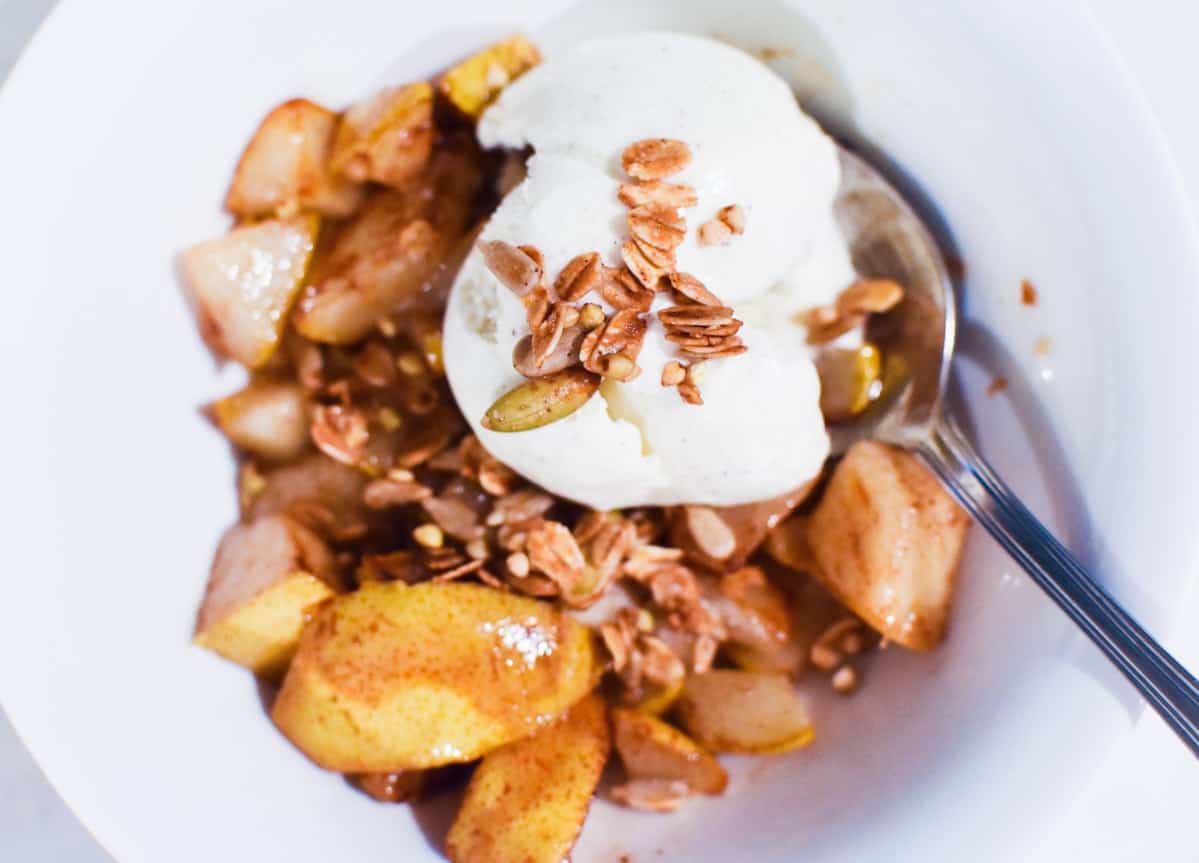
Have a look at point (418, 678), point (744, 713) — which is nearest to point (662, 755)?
point (744, 713)

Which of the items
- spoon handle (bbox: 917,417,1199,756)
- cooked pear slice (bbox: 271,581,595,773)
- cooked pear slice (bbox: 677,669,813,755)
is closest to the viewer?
spoon handle (bbox: 917,417,1199,756)

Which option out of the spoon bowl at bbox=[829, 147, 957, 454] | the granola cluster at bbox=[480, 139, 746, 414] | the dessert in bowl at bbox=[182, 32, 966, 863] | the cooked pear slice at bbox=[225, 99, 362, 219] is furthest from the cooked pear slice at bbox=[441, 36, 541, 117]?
the spoon bowl at bbox=[829, 147, 957, 454]

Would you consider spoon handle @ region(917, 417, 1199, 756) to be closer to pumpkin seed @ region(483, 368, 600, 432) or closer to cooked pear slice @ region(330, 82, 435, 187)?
pumpkin seed @ region(483, 368, 600, 432)

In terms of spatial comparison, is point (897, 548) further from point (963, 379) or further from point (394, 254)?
point (394, 254)

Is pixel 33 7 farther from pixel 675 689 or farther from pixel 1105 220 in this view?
pixel 1105 220

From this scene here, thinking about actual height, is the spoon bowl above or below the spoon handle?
above

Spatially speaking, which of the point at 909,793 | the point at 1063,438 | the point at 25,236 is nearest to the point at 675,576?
the point at 909,793
